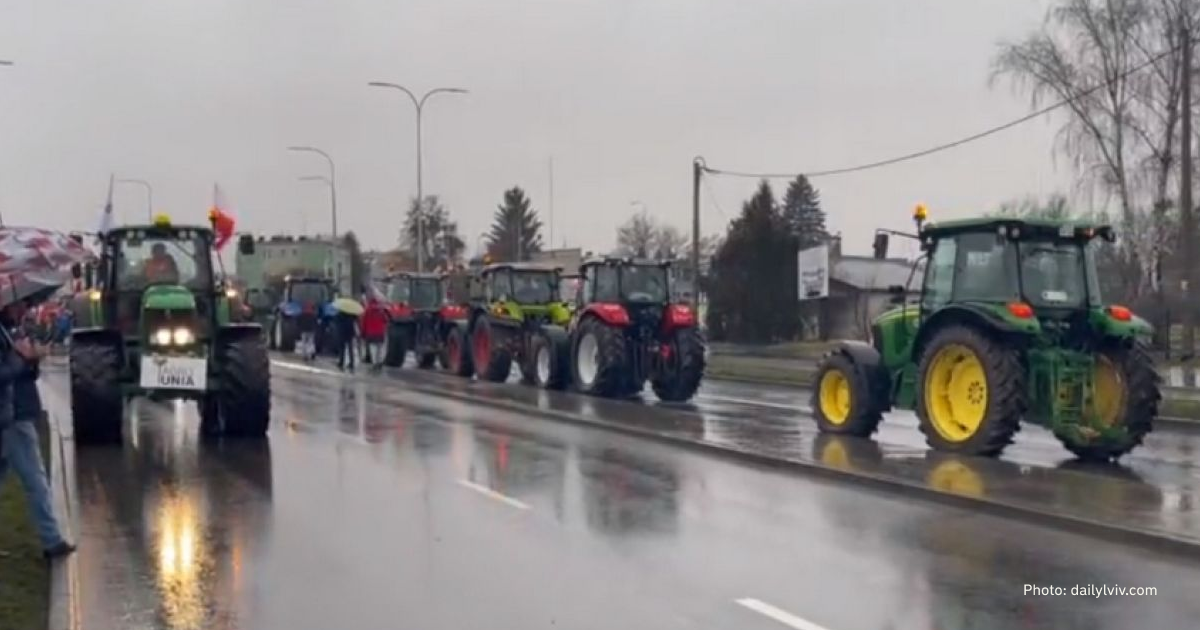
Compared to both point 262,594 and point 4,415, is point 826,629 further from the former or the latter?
point 4,415

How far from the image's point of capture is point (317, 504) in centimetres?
1258

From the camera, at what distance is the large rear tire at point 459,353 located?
30.5 metres

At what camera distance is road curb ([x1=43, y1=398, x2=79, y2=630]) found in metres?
8.09

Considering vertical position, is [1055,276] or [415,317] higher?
[1055,276]

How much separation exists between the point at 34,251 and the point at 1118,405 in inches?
416

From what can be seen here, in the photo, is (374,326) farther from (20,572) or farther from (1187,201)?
(20,572)

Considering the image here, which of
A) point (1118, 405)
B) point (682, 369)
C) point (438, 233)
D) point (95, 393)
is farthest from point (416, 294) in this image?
point (438, 233)

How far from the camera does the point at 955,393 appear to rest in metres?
15.6

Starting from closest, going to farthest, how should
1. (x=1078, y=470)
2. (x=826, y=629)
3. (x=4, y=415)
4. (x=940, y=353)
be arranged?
(x=826, y=629), (x=4, y=415), (x=1078, y=470), (x=940, y=353)

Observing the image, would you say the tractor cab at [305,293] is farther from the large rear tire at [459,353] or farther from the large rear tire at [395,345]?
the large rear tire at [459,353]

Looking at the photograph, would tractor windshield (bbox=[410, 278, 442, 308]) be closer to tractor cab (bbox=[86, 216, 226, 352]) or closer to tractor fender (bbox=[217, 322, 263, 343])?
tractor cab (bbox=[86, 216, 226, 352])

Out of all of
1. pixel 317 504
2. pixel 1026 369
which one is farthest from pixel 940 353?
pixel 317 504

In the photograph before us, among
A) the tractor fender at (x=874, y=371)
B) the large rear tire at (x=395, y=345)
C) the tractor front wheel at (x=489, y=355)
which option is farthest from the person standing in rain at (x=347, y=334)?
the tractor fender at (x=874, y=371)

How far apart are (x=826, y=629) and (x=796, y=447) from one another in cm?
779
